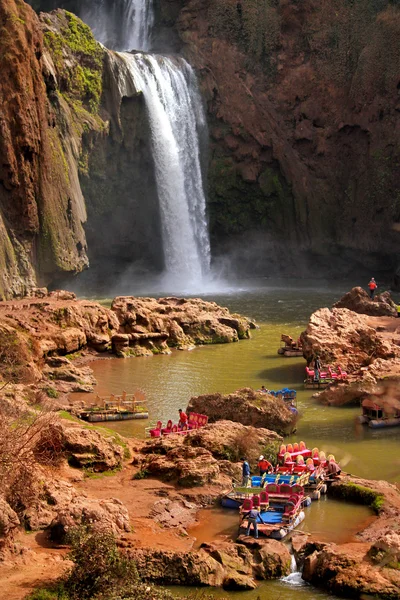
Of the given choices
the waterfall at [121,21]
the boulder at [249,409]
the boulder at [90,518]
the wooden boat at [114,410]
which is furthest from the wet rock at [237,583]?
the waterfall at [121,21]

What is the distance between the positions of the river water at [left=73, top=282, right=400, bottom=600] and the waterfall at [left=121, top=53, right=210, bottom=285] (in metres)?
16.0

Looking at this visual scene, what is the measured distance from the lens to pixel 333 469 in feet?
83.4

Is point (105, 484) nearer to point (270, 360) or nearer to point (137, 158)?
point (270, 360)

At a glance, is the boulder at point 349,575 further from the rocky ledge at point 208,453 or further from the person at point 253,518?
the rocky ledge at point 208,453

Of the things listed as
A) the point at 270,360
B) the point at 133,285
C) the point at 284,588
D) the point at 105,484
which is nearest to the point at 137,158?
the point at 133,285

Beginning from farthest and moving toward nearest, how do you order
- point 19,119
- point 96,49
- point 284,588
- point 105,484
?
point 96,49
point 19,119
point 105,484
point 284,588

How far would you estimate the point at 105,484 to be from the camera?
2450cm

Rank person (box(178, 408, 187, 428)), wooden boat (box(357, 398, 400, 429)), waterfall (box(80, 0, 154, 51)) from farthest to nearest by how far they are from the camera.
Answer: waterfall (box(80, 0, 154, 51))
wooden boat (box(357, 398, 400, 429))
person (box(178, 408, 187, 428))

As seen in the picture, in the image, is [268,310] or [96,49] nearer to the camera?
[268,310]

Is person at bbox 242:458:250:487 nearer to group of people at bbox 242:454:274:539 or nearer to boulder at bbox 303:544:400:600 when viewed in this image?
group of people at bbox 242:454:274:539

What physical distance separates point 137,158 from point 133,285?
1051 cm

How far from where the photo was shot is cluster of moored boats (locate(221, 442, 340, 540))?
21.7 m

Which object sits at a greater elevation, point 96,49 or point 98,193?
point 96,49

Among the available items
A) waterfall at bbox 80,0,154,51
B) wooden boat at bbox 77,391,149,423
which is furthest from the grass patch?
waterfall at bbox 80,0,154,51
